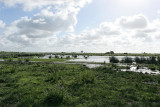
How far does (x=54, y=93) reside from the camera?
1119 centimetres

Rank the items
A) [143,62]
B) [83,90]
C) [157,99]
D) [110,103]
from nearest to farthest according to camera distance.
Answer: [110,103] < [157,99] < [83,90] < [143,62]

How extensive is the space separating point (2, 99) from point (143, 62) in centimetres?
5203

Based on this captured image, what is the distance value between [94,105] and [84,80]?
7.67 metres

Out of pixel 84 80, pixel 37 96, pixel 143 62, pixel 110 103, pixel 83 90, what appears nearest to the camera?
pixel 110 103

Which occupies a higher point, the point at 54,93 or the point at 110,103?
the point at 54,93

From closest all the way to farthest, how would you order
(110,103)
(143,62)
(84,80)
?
(110,103)
(84,80)
(143,62)

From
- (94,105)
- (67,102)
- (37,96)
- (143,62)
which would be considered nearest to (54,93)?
(67,102)

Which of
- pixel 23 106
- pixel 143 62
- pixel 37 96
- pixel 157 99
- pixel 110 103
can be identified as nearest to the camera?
pixel 23 106

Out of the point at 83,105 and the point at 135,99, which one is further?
the point at 135,99

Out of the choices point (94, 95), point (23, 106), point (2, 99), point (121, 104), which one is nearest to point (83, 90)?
point (94, 95)

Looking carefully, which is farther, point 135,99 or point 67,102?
point 135,99

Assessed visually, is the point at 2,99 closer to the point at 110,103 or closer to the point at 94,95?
the point at 94,95

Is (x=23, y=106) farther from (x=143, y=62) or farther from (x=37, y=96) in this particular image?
(x=143, y=62)

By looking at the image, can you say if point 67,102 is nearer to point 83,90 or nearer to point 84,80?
point 83,90
